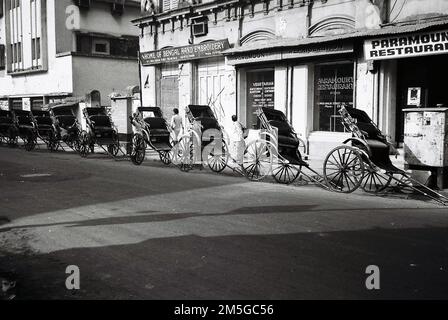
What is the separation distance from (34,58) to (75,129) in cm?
1752

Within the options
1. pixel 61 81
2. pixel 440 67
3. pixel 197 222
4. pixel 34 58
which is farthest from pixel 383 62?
pixel 34 58

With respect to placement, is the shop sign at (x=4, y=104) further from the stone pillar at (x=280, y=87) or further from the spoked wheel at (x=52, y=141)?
the stone pillar at (x=280, y=87)

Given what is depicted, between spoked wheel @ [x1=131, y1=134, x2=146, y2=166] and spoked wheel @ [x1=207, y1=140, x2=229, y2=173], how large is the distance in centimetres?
234

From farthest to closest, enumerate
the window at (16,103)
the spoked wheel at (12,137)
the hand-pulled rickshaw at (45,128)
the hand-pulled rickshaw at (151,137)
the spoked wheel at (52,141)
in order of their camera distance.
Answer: the window at (16,103) → the spoked wheel at (12,137) → the hand-pulled rickshaw at (45,128) → the spoked wheel at (52,141) → the hand-pulled rickshaw at (151,137)

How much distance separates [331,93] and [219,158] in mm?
4364

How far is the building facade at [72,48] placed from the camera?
97.6 ft

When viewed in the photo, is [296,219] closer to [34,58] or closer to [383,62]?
[383,62]

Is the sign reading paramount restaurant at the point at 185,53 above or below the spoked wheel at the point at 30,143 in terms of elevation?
above

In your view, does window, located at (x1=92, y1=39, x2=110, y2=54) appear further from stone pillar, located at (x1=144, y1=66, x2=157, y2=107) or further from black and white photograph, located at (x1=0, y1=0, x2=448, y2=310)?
stone pillar, located at (x1=144, y1=66, x2=157, y2=107)

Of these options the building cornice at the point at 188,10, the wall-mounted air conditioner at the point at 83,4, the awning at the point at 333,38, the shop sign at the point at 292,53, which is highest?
the wall-mounted air conditioner at the point at 83,4

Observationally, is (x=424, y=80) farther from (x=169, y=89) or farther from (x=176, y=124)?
(x=169, y=89)

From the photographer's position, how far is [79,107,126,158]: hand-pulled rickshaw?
16328 millimetres

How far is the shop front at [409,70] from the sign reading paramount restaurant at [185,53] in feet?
21.4

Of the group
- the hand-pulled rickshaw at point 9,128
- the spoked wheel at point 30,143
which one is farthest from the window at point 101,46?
the spoked wheel at point 30,143
